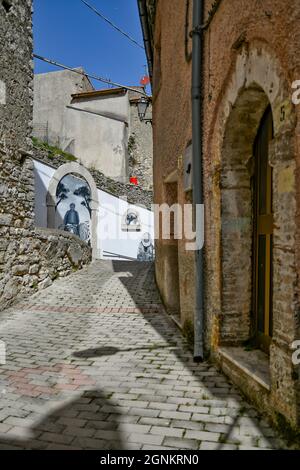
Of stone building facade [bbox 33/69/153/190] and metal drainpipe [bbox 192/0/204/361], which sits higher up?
stone building facade [bbox 33/69/153/190]

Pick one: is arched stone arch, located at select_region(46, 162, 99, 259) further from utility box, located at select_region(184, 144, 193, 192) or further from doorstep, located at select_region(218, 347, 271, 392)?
doorstep, located at select_region(218, 347, 271, 392)

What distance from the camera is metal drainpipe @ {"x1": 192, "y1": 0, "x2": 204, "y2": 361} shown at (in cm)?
433

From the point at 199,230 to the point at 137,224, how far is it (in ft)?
41.3

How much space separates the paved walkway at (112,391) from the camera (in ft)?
8.82

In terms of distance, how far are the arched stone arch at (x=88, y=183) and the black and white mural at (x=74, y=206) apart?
126mm

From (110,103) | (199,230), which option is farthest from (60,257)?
(110,103)

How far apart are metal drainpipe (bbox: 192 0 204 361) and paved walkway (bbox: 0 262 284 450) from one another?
0.45 meters

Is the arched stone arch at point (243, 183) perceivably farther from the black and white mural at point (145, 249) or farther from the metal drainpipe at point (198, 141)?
the black and white mural at point (145, 249)

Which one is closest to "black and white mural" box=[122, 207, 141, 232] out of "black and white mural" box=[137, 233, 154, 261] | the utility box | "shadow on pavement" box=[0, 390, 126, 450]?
"black and white mural" box=[137, 233, 154, 261]

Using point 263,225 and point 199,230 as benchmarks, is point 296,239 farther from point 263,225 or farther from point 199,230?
point 199,230

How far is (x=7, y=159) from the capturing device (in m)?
6.96

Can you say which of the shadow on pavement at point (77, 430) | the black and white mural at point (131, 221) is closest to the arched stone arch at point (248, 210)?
the shadow on pavement at point (77, 430)

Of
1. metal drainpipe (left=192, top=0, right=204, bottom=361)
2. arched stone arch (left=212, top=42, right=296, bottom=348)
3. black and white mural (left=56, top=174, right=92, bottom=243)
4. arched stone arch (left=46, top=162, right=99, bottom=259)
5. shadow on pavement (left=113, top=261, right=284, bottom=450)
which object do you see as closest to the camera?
arched stone arch (left=212, top=42, right=296, bottom=348)

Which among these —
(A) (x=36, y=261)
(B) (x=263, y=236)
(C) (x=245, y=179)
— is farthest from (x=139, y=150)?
(B) (x=263, y=236)
